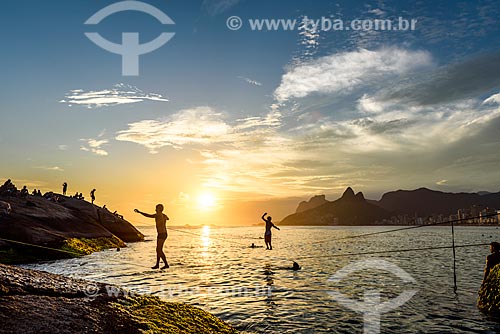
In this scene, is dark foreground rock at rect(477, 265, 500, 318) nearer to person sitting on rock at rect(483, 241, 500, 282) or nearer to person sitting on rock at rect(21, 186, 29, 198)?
person sitting on rock at rect(483, 241, 500, 282)

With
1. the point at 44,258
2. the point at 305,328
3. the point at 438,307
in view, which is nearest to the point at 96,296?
the point at 305,328

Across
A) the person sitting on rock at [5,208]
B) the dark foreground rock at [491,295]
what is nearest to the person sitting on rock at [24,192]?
the person sitting on rock at [5,208]

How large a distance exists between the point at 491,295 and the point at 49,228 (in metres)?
35.0

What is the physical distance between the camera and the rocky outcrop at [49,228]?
26.5m

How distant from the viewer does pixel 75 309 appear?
18.6 ft

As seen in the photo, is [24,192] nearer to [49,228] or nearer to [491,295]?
[49,228]

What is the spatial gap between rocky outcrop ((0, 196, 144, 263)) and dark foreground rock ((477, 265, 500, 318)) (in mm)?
19531

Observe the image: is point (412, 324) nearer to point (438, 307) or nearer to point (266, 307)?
point (438, 307)

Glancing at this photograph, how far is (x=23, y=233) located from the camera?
89.0 feet

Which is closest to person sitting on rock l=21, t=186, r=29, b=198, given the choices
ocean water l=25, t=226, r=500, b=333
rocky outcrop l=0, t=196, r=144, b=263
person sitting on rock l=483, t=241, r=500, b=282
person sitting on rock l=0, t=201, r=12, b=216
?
rocky outcrop l=0, t=196, r=144, b=263

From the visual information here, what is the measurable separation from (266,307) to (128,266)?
47.6 ft

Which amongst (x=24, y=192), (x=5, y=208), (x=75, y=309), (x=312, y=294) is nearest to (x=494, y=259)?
(x=312, y=294)

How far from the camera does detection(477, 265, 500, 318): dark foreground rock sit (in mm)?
12922

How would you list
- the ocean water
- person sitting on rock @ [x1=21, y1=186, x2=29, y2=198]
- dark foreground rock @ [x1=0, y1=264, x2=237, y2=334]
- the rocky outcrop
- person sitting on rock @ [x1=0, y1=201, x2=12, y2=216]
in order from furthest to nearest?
person sitting on rock @ [x1=21, y1=186, x2=29, y2=198]
person sitting on rock @ [x1=0, y1=201, x2=12, y2=216]
the rocky outcrop
the ocean water
dark foreground rock @ [x1=0, y1=264, x2=237, y2=334]
